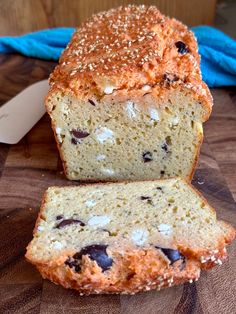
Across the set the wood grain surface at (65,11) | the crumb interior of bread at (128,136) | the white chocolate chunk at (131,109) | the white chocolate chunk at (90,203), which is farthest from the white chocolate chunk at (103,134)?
the wood grain surface at (65,11)

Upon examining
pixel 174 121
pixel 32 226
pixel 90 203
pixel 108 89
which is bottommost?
pixel 32 226

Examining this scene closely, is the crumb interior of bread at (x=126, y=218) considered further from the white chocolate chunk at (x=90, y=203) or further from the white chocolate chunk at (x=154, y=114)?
the white chocolate chunk at (x=154, y=114)

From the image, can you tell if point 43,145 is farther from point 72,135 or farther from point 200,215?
point 200,215

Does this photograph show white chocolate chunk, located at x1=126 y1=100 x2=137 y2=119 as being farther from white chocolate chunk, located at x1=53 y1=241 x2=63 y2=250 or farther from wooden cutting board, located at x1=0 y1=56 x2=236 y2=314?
white chocolate chunk, located at x1=53 y1=241 x2=63 y2=250

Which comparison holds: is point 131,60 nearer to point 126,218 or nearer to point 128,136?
point 128,136

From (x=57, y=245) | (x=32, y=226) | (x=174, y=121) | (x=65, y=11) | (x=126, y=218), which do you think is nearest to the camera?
(x=57, y=245)

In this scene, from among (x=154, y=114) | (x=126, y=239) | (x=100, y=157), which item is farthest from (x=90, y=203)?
(x=154, y=114)

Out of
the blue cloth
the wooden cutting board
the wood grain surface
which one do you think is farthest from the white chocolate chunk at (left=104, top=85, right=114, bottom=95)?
the wood grain surface

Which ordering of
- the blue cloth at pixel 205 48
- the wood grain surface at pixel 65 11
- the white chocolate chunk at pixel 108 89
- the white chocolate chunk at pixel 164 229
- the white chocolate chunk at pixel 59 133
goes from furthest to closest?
the wood grain surface at pixel 65 11, the blue cloth at pixel 205 48, the white chocolate chunk at pixel 59 133, the white chocolate chunk at pixel 108 89, the white chocolate chunk at pixel 164 229
